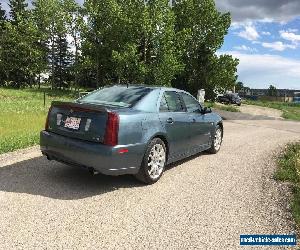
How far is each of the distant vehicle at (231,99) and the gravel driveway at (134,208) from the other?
1554 inches

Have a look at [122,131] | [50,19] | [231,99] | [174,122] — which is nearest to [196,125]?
[174,122]

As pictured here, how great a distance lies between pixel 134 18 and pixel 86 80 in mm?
27553

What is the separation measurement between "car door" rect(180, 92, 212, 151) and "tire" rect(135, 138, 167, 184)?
1144 millimetres

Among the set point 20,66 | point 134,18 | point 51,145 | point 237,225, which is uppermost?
point 134,18

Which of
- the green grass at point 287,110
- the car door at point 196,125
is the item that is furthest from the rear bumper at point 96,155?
the green grass at point 287,110

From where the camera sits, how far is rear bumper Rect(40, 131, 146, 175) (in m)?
5.53

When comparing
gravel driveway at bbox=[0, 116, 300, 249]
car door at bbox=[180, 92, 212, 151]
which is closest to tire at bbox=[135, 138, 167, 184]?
gravel driveway at bbox=[0, 116, 300, 249]

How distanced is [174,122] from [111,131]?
5.41ft

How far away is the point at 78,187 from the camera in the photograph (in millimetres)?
5988

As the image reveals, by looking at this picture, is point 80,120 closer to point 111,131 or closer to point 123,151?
point 111,131

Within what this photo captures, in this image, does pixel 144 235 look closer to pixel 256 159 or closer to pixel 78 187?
pixel 78 187

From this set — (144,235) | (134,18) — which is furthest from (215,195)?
(134,18)

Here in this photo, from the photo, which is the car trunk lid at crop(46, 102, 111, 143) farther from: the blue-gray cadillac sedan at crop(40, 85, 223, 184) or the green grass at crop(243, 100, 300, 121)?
the green grass at crop(243, 100, 300, 121)

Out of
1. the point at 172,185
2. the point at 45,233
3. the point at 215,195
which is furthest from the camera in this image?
the point at 172,185
